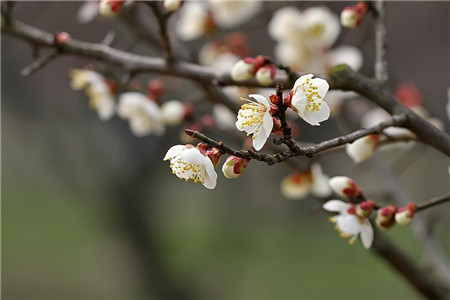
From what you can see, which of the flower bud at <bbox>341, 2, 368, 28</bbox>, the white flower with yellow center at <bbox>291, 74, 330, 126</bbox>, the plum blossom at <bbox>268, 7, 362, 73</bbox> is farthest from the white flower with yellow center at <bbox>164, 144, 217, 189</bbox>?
the plum blossom at <bbox>268, 7, 362, 73</bbox>

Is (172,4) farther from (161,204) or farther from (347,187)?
(161,204)

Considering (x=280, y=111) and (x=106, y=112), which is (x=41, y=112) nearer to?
(x=106, y=112)

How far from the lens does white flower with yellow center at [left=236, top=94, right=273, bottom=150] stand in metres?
0.80

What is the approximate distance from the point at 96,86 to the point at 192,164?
0.77 m

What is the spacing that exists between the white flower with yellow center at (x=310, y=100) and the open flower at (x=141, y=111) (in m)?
0.76

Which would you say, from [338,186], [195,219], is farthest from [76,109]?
[195,219]

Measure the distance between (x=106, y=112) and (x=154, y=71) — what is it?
327mm

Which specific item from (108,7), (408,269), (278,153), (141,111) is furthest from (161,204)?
(278,153)

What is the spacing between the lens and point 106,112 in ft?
5.28

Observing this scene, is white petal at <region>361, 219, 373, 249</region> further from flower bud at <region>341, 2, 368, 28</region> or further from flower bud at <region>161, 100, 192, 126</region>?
flower bud at <region>161, 100, 192, 126</region>

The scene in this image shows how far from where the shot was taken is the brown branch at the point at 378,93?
94cm

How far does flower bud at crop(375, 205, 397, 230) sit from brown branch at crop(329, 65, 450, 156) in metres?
0.14

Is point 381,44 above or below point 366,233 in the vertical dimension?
above

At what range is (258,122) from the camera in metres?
0.85
